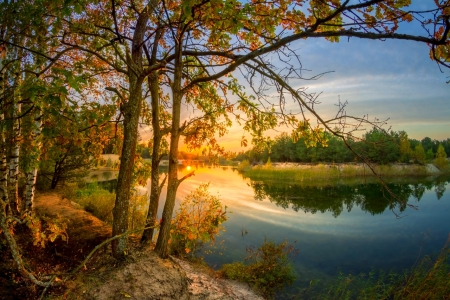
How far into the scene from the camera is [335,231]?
40.0 feet

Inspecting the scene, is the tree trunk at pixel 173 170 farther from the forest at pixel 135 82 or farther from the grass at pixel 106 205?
the grass at pixel 106 205

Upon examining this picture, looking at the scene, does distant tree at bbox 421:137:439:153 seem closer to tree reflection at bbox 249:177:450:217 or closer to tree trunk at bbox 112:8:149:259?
tree reflection at bbox 249:177:450:217

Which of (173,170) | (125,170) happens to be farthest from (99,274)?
(173,170)

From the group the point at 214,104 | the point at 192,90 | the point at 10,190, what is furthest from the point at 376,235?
the point at 10,190

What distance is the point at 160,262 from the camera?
15.4ft

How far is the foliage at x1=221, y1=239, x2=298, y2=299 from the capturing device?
6.56m

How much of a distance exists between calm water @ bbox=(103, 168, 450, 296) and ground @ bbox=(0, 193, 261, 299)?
314cm

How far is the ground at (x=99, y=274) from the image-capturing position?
363cm

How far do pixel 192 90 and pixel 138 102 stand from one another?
2.70m

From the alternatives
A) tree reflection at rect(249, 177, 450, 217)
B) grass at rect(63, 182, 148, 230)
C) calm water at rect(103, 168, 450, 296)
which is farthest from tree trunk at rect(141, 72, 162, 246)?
tree reflection at rect(249, 177, 450, 217)

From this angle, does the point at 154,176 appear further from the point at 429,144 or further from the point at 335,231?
the point at 429,144

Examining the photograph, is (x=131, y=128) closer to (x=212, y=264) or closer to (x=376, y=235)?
(x=212, y=264)

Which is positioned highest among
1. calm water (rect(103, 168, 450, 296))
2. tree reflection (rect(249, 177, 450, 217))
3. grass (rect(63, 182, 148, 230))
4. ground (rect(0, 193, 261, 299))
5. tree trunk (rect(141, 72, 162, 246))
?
tree trunk (rect(141, 72, 162, 246))

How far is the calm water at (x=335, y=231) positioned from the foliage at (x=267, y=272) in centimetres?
56
